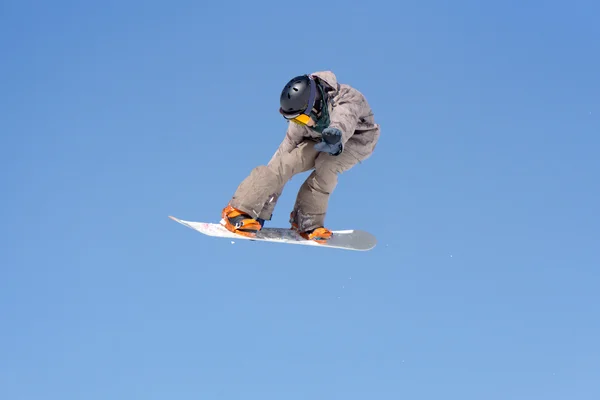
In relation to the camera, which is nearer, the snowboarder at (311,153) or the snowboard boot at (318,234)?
the snowboarder at (311,153)

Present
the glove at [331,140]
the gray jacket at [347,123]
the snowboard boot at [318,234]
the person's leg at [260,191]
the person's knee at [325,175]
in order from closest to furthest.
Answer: the glove at [331,140] → the gray jacket at [347,123] → the person's leg at [260,191] → the person's knee at [325,175] → the snowboard boot at [318,234]

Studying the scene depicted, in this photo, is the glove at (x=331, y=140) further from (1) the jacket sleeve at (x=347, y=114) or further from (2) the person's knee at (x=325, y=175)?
(2) the person's knee at (x=325, y=175)

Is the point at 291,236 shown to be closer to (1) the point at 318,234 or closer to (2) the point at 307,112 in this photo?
(1) the point at 318,234

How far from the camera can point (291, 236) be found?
27.4 feet

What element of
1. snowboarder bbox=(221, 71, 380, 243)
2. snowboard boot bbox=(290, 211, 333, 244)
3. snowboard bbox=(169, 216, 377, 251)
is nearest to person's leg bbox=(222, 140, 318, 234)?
snowboarder bbox=(221, 71, 380, 243)

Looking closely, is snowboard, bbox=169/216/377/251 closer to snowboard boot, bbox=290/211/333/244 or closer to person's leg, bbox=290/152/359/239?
snowboard boot, bbox=290/211/333/244

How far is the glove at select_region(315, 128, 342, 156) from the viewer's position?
7.10 meters

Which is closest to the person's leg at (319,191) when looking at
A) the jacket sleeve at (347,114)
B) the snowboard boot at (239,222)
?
the jacket sleeve at (347,114)

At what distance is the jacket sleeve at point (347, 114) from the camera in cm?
738

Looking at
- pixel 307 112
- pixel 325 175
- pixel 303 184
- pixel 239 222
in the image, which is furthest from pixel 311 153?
pixel 239 222

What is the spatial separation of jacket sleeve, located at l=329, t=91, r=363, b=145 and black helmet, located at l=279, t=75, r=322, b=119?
301mm

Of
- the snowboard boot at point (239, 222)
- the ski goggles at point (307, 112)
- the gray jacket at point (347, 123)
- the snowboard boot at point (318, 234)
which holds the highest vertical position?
the gray jacket at point (347, 123)

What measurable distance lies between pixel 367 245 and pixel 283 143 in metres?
1.65

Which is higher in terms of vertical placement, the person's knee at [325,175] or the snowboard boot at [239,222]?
the person's knee at [325,175]
